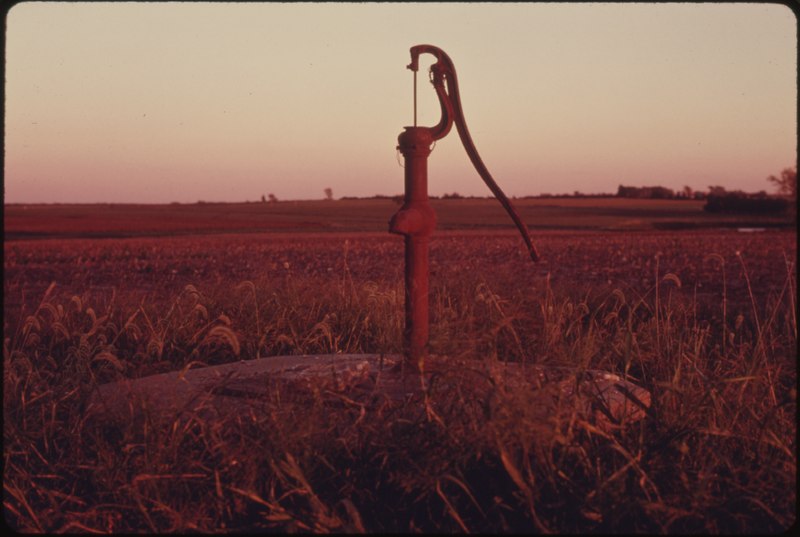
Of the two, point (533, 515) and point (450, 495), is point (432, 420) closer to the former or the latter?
point (450, 495)

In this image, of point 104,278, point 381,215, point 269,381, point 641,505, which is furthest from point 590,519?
point 381,215

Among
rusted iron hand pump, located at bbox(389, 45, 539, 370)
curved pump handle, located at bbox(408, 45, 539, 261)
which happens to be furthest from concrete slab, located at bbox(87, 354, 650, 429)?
curved pump handle, located at bbox(408, 45, 539, 261)

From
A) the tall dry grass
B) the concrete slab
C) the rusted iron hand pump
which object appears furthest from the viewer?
the rusted iron hand pump

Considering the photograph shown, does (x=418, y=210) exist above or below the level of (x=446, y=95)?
below

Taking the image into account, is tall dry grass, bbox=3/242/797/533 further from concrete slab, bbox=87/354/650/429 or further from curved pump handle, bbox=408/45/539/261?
curved pump handle, bbox=408/45/539/261

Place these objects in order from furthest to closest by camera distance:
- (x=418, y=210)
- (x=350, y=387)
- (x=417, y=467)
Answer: (x=418, y=210), (x=350, y=387), (x=417, y=467)

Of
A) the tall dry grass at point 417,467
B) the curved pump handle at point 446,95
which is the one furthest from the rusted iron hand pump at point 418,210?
the tall dry grass at point 417,467

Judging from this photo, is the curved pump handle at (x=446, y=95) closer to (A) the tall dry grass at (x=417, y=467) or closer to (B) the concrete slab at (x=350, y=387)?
(B) the concrete slab at (x=350, y=387)

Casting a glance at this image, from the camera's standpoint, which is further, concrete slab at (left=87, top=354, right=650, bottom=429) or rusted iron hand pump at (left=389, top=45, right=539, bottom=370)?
rusted iron hand pump at (left=389, top=45, right=539, bottom=370)

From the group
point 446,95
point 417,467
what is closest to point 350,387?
point 417,467

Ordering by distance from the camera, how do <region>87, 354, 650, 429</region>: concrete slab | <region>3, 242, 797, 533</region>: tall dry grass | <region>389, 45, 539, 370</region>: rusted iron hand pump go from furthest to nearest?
1. <region>389, 45, 539, 370</region>: rusted iron hand pump
2. <region>87, 354, 650, 429</region>: concrete slab
3. <region>3, 242, 797, 533</region>: tall dry grass

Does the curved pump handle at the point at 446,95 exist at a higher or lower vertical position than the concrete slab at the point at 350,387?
higher

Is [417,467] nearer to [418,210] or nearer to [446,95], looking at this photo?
[418,210]

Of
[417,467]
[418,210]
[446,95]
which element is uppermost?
[446,95]
